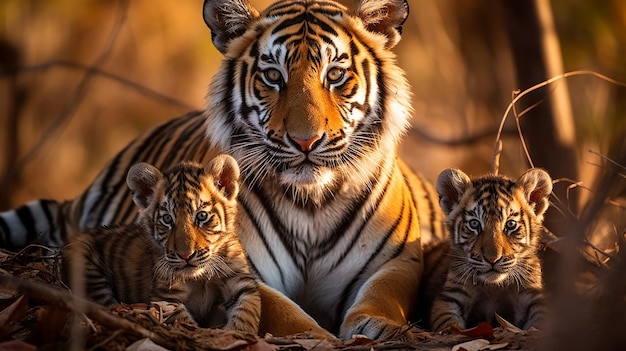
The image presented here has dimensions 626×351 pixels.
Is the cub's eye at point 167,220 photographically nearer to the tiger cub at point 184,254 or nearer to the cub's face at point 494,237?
the tiger cub at point 184,254

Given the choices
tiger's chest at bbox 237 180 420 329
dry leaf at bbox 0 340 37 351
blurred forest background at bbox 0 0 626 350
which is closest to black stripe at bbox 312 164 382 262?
tiger's chest at bbox 237 180 420 329

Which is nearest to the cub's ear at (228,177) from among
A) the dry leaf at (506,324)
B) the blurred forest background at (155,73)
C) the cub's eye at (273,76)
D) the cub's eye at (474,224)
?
the cub's eye at (273,76)

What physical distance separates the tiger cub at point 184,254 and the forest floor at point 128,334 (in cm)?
17

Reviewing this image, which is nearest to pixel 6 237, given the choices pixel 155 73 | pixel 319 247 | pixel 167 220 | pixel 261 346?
pixel 319 247

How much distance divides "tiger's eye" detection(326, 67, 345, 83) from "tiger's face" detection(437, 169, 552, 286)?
649mm

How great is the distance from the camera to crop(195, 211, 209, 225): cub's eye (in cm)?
396

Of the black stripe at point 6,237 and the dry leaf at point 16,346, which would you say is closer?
the dry leaf at point 16,346

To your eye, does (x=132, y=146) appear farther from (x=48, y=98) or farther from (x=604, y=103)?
(x=48, y=98)

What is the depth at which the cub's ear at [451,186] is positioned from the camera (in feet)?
14.1

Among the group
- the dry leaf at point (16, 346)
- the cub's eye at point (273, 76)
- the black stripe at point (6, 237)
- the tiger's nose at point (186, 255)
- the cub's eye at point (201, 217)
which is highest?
the cub's eye at point (273, 76)

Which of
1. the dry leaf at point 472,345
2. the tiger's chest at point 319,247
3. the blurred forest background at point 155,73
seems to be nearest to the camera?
the dry leaf at point 472,345

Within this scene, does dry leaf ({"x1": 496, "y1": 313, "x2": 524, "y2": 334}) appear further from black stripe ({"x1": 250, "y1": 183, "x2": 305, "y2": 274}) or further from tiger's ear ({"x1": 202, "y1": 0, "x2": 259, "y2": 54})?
tiger's ear ({"x1": 202, "y1": 0, "x2": 259, "y2": 54})

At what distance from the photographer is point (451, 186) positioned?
14.4ft

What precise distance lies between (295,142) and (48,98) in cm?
803
